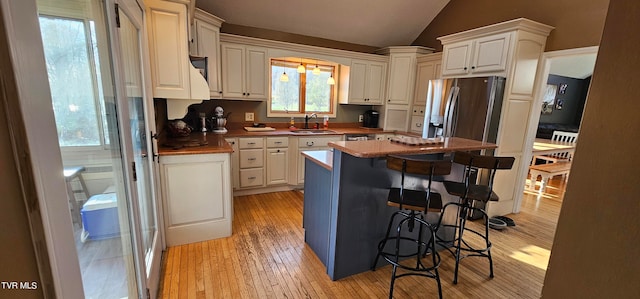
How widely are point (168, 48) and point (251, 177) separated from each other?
195 centimetres

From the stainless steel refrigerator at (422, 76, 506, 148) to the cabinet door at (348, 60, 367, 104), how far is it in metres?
1.20

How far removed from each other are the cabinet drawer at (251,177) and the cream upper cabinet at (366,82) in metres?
1.90

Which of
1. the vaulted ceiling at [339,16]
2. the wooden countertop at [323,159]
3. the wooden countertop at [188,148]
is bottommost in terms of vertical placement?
the wooden countertop at [323,159]

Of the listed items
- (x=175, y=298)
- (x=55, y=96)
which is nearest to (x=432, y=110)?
(x=175, y=298)

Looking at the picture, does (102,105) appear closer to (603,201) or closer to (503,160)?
(603,201)

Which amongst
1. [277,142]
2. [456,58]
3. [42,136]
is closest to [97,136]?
[42,136]

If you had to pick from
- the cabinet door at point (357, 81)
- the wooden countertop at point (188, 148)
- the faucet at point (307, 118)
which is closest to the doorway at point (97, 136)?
the wooden countertop at point (188, 148)

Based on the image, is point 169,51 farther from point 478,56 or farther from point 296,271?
point 478,56

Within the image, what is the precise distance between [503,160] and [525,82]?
1.81 metres

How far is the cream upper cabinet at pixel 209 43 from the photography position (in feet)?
9.96

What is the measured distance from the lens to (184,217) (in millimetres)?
2383

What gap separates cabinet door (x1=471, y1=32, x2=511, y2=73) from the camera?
116 inches

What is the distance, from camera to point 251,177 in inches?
146

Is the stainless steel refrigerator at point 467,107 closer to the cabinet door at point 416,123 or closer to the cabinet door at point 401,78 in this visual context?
the cabinet door at point 416,123
